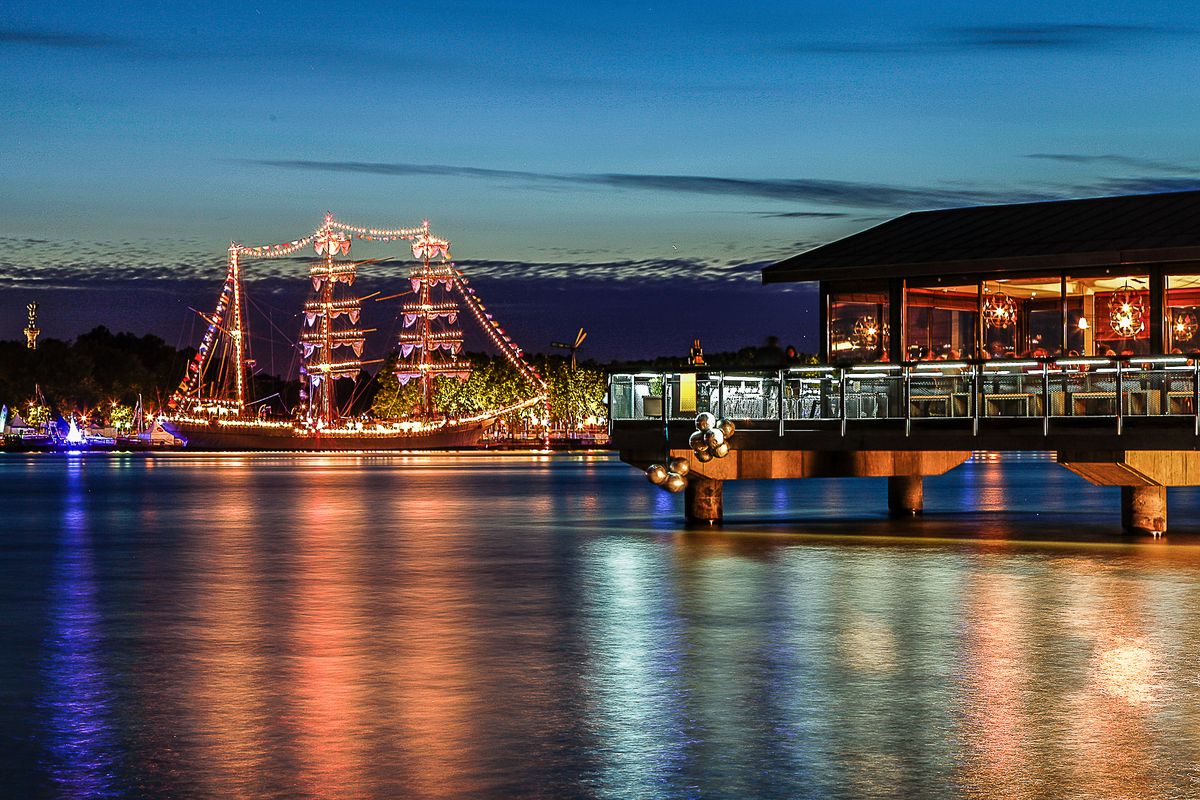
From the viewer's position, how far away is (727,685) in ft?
51.6

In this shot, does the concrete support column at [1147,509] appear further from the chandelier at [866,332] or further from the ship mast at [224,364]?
the ship mast at [224,364]

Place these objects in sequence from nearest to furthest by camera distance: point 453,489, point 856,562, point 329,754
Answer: point 329,754 → point 856,562 → point 453,489

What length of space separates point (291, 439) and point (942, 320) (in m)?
155

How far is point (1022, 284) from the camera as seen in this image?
126 ft

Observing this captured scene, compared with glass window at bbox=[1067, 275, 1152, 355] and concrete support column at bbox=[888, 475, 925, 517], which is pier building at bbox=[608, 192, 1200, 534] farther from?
concrete support column at bbox=[888, 475, 925, 517]

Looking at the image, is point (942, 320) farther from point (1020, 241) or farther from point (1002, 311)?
point (1020, 241)

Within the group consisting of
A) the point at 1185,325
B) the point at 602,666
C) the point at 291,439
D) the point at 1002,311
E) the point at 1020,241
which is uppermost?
the point at 1020,241

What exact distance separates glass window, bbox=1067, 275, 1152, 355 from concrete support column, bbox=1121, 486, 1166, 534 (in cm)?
309

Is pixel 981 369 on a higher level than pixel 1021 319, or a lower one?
lower

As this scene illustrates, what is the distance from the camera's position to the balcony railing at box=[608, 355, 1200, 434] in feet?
110

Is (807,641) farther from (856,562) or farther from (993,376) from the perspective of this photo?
(993,376)

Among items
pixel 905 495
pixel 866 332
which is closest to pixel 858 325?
pixel 866 332

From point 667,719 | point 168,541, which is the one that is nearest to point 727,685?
point 667,719

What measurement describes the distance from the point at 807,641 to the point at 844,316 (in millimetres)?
22080
